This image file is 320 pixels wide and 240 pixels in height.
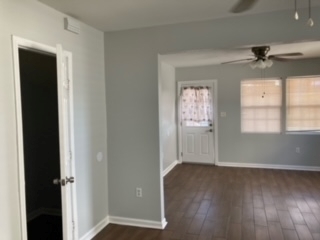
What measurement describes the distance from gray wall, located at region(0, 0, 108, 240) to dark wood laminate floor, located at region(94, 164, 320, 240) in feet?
1.97

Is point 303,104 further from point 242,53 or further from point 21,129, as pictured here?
point 21,129

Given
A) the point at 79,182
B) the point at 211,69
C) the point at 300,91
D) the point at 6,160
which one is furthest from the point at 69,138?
the point at 300,91

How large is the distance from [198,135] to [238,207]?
299 cm

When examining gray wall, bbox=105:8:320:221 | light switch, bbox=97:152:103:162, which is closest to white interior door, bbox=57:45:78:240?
light switch, bbox=97:152:103:162

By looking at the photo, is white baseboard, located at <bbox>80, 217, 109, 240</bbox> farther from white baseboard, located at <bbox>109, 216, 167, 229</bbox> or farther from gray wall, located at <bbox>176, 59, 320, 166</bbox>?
gray wall, located at <bbox>176, 59, 320, 166</bbox>

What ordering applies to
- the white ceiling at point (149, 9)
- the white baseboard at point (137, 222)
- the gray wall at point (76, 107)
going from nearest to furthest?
the gray wall at point (76, 107) < the white ceiling at point (149, 9) < the white baseboard at point (137, 222)

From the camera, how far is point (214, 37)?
10.0ft

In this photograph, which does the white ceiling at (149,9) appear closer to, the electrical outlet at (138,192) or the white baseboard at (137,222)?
the electrical outlet at (138,192)

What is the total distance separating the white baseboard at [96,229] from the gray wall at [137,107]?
6.4 inches

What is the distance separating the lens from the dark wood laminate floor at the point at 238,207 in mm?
3248

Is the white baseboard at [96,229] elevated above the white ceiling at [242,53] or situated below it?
below

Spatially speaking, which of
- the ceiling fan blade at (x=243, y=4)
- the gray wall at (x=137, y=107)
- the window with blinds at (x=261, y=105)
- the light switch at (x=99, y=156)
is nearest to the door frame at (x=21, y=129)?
the light switch at (x=99, y=156)

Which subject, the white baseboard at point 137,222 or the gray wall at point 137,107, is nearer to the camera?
the gray wall at point 137,107

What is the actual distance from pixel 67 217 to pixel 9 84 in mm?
1186
